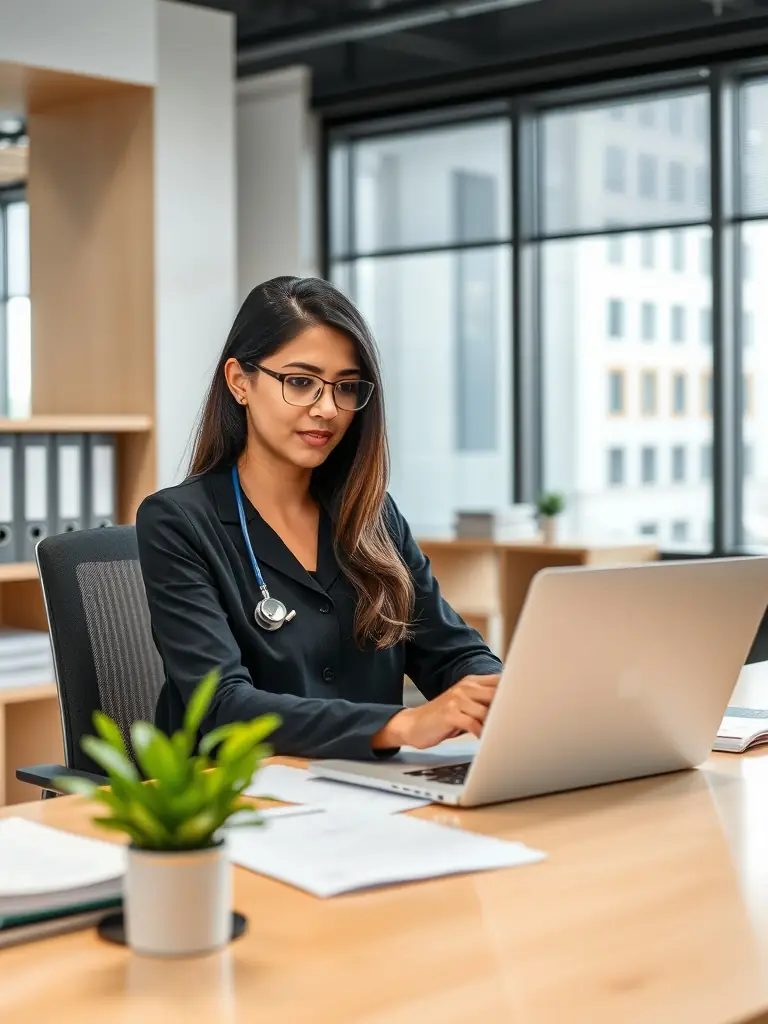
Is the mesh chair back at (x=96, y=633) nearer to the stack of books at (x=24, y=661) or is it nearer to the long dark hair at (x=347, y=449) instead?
the long dark hair at (x=347, y=449)

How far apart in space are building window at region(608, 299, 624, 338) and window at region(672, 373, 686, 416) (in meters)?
0.33

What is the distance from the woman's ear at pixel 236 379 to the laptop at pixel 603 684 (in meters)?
0.66

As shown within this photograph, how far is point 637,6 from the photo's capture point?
17.4ft

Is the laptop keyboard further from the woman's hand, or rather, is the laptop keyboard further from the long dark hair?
the long dark hair

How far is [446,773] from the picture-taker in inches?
61.6

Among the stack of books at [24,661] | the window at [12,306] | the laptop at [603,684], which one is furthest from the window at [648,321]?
the laptop at [603,684]

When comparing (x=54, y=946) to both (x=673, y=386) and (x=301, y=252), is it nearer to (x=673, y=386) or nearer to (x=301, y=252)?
(x=673, y=386)

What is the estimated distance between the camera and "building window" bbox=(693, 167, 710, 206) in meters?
5.30

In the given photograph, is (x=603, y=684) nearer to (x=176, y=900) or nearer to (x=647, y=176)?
(x=176, y=900)

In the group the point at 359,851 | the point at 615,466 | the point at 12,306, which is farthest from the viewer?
the point at 12,306

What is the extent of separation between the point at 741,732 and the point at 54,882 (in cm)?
104

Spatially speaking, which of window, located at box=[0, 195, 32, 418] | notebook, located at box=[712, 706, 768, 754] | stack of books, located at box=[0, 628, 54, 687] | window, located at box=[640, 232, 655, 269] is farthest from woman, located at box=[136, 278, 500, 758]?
window, located at box=[0, 195, 32, 418]

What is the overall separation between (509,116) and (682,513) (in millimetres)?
1843

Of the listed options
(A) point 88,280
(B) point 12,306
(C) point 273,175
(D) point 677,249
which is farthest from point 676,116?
(B) point 12,306
